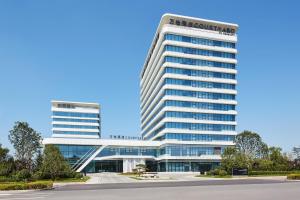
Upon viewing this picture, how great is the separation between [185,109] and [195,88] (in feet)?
22.2

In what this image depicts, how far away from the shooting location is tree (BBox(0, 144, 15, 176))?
5075 cm

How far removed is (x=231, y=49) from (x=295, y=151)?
120 feet

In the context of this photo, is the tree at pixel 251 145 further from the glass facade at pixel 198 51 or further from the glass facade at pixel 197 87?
the glass facade at pixel 198 51

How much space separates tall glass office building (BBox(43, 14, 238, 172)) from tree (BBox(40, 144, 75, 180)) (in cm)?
3687

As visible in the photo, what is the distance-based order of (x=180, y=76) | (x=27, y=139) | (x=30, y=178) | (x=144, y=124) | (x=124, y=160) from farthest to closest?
(x=144, y=124)
(x=124, y=160)
(x=180, y=76)
(x=27, y=139)
(x=30, y=178)

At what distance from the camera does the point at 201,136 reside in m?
91.9

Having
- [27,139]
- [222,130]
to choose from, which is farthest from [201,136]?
[27,139]

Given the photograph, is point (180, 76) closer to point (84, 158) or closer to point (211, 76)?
point (211, 76)

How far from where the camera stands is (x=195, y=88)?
3637 inches

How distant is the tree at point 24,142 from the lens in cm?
5425

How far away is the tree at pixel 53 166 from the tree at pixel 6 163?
4.81m

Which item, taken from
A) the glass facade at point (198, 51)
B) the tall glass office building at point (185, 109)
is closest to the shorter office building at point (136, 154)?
the tall glass office building at point (185, 109)

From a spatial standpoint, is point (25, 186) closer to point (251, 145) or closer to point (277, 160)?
point (251, 145)

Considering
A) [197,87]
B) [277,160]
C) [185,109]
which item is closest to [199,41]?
[197,87]
